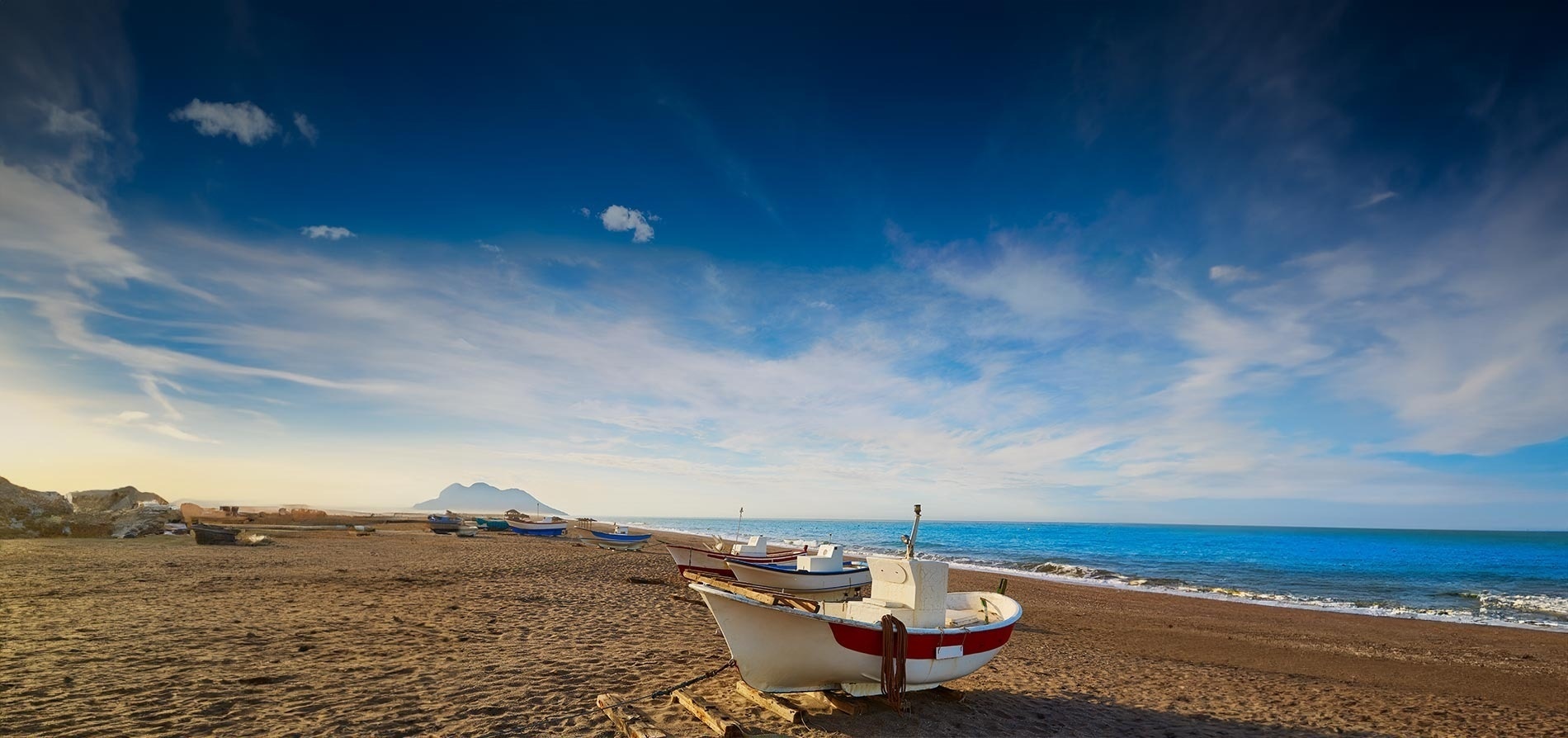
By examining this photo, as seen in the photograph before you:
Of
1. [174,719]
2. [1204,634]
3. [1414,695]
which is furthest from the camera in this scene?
[1204,634]

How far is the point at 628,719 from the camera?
637cm

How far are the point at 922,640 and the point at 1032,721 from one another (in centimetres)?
205

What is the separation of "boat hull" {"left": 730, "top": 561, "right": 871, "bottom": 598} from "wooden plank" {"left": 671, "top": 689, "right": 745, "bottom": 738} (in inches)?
382

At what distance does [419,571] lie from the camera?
59.5ft

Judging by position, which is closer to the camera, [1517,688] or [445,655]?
[445,655]

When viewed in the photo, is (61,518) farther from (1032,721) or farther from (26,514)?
(1032,721)

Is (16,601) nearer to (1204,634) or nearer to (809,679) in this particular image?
(809,679)

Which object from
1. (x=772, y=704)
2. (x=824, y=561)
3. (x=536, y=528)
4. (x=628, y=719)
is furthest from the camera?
(x=536, y=528)

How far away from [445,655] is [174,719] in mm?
3209

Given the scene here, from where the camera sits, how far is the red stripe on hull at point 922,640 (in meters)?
7.15

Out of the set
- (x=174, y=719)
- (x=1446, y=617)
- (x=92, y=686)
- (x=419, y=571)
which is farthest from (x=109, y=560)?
(x=1446, y=617)

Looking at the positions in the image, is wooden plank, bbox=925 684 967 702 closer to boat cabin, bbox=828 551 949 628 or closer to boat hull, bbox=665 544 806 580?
boat cabin, bbox=828 551 949 628

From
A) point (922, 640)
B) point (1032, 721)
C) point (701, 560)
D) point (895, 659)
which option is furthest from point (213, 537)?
point (1032, 721)

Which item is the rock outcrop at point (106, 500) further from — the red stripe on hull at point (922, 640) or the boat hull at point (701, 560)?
the red stripe on hull at point (922, 640)
